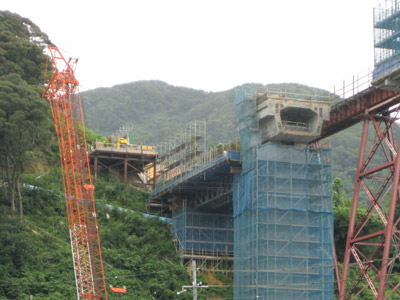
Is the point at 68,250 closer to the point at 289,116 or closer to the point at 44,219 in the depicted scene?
the point at 44,219

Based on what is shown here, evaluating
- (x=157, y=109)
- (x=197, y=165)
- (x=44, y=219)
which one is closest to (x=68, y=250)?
(x=44, y=219)

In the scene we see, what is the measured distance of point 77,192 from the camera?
213 feet

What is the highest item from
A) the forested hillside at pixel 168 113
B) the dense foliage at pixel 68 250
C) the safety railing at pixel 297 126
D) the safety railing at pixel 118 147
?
the forested hillside at pixel 168 113

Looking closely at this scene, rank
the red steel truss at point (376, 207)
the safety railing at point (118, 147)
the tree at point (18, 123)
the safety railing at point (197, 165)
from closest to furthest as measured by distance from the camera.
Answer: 1. the red steel truss at point (376, 207)
2. the tree at point (18, 123)
3. the safety railing at point (197, 165)
4. the safety railing at point (118, 147)

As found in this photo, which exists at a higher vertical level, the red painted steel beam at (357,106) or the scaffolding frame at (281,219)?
the red painted steel beam at (357,106)

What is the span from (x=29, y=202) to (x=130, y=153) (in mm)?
15841

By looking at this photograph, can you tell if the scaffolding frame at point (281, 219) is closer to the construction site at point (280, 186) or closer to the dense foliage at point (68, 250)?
the construction site at point (280, 186)

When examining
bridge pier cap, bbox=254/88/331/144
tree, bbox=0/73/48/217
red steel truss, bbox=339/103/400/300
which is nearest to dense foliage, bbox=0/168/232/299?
tree, bbox=0/73/48/217

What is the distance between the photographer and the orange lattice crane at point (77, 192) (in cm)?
6103

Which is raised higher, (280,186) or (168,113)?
(168,113)

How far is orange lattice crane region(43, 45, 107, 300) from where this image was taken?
61.0 m

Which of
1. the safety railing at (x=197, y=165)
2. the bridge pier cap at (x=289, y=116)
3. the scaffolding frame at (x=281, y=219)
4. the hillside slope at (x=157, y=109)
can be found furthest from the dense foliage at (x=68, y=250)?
the hillside slope at (x=157, y=109)

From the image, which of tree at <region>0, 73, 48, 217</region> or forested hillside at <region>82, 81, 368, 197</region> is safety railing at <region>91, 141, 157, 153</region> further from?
forested hillside at <region>82, 81, 368, 197</region>

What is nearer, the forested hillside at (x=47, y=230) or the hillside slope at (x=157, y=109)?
the forested hillside at (x=47, y=230)
